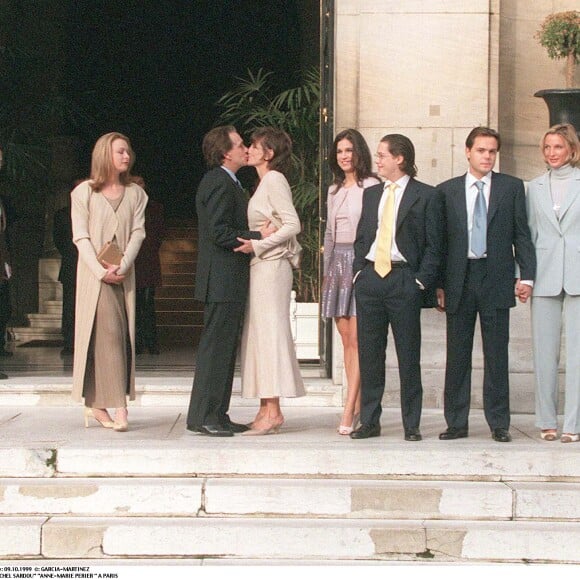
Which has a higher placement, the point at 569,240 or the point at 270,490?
the point at 569,240

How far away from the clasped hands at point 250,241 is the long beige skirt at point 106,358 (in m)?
0.88

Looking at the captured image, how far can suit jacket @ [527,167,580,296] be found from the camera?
291 inches

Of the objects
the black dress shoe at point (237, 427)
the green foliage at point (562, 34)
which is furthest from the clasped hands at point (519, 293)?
the green foliage at point (562, 34)

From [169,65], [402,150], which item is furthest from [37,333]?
[169,65]

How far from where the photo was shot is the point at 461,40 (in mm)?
8789

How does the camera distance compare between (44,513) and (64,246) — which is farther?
(64,246)

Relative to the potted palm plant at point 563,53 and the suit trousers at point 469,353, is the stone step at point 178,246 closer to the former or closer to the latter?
the potted palm plant at point 563,53

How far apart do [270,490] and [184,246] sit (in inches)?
443

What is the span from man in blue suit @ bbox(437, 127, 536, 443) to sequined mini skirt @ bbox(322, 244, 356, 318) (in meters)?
0.57

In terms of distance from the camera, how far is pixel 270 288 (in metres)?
7.52

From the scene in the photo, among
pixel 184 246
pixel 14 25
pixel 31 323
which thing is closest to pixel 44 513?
pixel 31 323

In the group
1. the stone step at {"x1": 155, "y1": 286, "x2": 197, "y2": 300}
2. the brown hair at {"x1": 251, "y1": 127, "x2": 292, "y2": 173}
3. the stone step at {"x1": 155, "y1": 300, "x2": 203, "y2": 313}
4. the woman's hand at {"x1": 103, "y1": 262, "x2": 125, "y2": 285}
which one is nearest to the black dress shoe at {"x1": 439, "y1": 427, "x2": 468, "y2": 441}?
the brown hair at {"x1": 251, "y1": 127, "x2": 292, "y2": 173}

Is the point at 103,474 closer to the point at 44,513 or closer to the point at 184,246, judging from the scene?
the point at 44,513

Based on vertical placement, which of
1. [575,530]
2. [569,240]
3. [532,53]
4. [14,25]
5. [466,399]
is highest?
[14,25]
